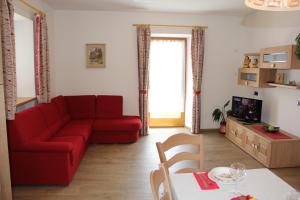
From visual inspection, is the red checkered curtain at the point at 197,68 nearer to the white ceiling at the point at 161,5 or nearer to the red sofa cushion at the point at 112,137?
the white ceiling at the point at 161,5

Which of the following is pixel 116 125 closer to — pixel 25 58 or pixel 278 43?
pixel 25 58

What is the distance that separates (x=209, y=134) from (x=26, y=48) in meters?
4.13

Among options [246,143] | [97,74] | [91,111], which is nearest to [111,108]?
[91,111]

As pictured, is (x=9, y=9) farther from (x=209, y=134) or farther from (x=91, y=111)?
(x=209, y=134)

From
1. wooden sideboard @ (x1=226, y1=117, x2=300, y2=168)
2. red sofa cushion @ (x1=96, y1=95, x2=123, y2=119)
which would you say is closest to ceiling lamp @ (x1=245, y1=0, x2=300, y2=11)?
wooden sideboard @ (x1=226, y1=117, x2=300, y2=168)

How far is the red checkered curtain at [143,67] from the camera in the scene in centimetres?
528

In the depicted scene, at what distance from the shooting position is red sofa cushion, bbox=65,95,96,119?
518cm

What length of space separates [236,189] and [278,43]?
366 centimetres

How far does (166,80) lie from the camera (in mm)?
5988

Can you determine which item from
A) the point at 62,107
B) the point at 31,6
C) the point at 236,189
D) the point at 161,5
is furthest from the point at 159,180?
the point at 161,5

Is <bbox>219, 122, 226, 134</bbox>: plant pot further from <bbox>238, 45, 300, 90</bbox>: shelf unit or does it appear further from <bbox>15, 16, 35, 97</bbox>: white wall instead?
<bbox>15, 16, 35, 97</bbox>: white wall

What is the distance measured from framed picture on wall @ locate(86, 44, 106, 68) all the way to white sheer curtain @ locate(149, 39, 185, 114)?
3.80ft

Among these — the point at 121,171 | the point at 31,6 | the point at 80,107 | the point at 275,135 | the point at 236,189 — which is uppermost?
the point at 31,6

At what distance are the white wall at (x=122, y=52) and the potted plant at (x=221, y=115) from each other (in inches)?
6.1
